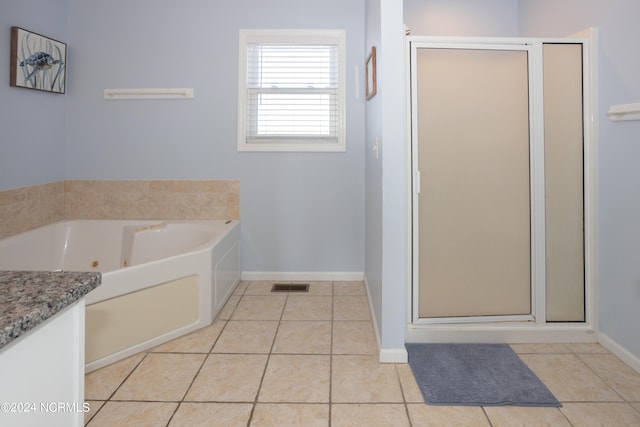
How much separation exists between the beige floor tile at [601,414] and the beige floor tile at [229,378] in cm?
135

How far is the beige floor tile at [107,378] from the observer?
1.92m

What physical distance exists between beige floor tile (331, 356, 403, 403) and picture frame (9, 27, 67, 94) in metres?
2.83

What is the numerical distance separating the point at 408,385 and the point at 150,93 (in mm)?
2963

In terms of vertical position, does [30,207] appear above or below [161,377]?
above

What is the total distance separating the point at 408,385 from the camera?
2.02 meters

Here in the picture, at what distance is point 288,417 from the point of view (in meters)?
1.76

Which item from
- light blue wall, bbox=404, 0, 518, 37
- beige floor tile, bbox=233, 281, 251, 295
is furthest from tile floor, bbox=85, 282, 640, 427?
light blue wall, bbox=404, 0, 518, 37

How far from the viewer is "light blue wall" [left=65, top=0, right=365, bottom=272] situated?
3.52 metres

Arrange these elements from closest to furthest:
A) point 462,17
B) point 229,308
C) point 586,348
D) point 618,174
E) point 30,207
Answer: point 618,174 → point 586,348 → point 229,308 → point 30,207 → point 462,17

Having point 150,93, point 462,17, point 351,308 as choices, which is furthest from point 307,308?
point 462,17

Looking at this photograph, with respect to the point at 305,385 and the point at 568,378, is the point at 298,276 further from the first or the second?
the point at 568,378

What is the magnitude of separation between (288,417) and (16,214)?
2483 mm

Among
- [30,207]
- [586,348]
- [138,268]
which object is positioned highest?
[30,207]

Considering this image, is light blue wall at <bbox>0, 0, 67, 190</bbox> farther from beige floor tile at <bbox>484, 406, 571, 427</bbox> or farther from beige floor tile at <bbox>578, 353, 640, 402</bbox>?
beige floor tile at <bbox>578, 353, 640, 402</bbox>
